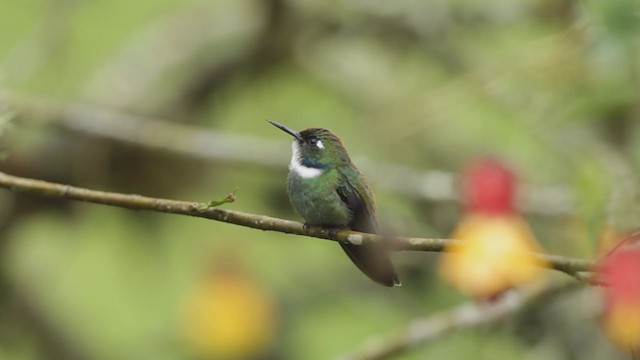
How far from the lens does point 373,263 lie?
176 centimetres

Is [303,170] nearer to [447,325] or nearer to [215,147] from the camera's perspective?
[447,325]

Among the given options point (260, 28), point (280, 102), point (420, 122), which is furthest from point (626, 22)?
point (280, 102)

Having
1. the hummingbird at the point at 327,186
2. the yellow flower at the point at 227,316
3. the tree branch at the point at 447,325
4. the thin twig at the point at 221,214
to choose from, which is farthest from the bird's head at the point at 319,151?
the yellow flower at the point at 227,316

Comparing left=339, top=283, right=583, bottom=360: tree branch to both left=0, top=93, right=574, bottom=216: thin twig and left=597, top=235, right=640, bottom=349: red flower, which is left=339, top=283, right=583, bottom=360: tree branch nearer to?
left=0, top=93, right=574, bottom=216: thin twig

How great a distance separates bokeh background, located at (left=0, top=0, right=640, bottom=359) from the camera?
3412mm

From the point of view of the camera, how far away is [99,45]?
5.32 m

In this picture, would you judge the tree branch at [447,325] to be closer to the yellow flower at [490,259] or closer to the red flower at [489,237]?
the red flower at [489,237]

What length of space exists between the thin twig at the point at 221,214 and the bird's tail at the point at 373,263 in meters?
0.06

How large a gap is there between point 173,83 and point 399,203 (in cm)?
100

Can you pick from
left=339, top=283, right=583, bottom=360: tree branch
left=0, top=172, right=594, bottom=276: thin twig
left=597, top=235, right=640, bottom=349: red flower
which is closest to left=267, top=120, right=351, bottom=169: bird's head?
left=0, top=172, right=594, bottom=276: thin twig

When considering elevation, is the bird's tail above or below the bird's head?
below

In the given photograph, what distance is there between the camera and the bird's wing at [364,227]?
69.1 inches

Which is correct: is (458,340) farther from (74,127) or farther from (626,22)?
(626,22)

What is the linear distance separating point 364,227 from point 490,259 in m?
0.27
